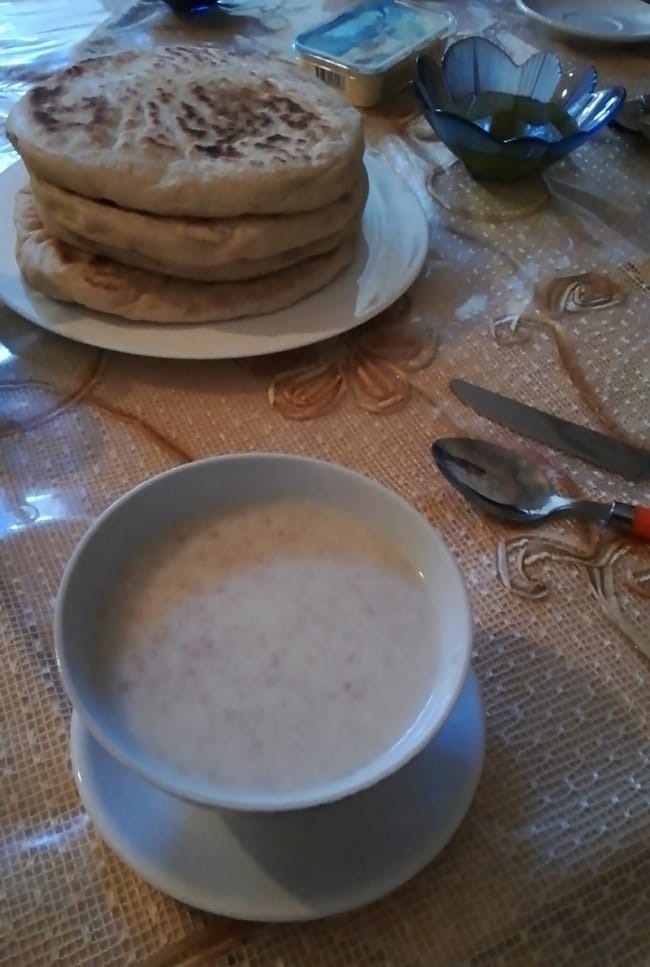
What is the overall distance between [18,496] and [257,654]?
29 centimetres

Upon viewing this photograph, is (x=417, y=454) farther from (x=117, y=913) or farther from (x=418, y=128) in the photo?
(x=418, y=128)

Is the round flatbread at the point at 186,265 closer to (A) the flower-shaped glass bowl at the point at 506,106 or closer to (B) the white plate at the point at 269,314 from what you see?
(B) the white plate at the point at 269,314

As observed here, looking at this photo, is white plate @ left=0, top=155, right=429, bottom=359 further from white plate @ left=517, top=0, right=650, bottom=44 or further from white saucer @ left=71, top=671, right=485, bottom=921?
white plate @ left=517, top=0, right=650, bottom=44

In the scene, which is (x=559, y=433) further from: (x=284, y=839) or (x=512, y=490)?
(x=284, y=839)

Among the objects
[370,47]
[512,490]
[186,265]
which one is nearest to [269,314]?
[186,265]

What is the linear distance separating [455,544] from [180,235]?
0.33m

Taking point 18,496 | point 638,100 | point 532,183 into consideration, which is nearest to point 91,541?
point 18,496

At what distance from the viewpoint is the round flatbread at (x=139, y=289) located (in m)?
0.79

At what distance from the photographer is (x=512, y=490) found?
72 cm

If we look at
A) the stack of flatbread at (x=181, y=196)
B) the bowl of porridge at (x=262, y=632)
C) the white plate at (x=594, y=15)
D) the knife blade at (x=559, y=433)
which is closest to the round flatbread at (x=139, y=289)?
the stack of flatbread at (x=181, y=196)

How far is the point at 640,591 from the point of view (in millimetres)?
660

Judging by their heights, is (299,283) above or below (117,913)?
above

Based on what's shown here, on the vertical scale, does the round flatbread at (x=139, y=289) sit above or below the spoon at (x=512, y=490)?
above

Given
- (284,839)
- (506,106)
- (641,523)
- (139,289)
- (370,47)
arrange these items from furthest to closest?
(370,47) → (506,106) → (139,289) → (641,523) → (284,839)
